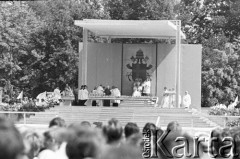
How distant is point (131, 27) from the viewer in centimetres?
3919

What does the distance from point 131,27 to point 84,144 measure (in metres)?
34.8

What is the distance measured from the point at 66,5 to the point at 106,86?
18.8 m

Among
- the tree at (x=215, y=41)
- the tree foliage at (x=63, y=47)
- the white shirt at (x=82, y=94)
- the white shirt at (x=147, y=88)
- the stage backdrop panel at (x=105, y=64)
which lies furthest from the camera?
the tree at (x=215, y=41)

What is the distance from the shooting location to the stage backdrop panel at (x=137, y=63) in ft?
146

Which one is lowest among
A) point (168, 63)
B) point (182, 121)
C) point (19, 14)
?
point (182, 121)

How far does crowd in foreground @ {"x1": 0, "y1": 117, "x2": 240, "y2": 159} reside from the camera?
3536 millimetres

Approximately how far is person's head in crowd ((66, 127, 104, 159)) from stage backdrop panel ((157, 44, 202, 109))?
3946cm

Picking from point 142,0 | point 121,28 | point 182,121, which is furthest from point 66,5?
point 182,121

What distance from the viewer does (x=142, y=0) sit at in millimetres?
61844

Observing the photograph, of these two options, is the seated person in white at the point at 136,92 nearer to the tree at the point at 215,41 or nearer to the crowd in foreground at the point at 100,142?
the tree at the point at 215,41

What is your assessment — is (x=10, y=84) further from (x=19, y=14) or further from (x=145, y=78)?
(x=145, y=78)

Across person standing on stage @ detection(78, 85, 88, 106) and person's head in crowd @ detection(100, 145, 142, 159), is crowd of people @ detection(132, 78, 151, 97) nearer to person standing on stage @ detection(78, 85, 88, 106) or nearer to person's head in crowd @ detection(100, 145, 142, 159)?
person standing on stage @ detection(78, 85, 88, 106)

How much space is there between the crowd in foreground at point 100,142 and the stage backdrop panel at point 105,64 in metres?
33.0

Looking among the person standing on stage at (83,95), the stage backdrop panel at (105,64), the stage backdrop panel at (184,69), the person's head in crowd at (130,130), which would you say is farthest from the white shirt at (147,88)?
the person's head in crowd at (130,130)
